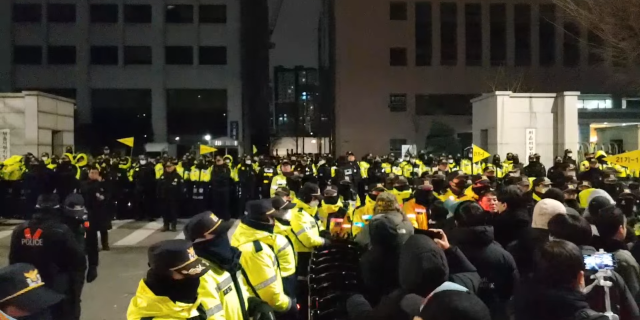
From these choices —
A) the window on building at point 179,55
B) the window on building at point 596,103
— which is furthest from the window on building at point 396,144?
the window on building at point 179,55

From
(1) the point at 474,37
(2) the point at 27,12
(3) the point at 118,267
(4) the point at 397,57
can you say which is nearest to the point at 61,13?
(2) the point at 27,12

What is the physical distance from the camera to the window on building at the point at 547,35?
42000mm

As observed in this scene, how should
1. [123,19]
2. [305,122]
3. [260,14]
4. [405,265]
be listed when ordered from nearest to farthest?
[405,265]
[123,19]
[260,14]
[305,122]

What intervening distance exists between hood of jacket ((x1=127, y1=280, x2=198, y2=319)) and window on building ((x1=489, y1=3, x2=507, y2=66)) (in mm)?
41717

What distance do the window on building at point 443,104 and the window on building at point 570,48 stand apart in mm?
7949

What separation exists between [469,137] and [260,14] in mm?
31988

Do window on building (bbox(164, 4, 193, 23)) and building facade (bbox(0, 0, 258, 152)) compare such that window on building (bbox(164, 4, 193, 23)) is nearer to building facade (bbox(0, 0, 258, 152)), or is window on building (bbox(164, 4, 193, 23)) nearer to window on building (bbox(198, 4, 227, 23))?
building facade (bbox(0, 0, 258, 152))

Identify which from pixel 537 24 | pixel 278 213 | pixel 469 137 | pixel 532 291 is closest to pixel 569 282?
pixel 532 291

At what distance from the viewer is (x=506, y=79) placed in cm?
4116

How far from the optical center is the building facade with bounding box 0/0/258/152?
45.6m

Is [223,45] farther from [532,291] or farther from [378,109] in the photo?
[532,291]

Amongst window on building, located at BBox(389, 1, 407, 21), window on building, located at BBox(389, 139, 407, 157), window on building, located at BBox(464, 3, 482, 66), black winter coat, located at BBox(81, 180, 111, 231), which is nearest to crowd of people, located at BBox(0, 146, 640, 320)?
black winter coat, located at BBox(81, 180, 111, 231)

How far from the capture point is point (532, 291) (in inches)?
131

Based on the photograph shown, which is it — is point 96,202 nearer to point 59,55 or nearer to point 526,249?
point 526,249
